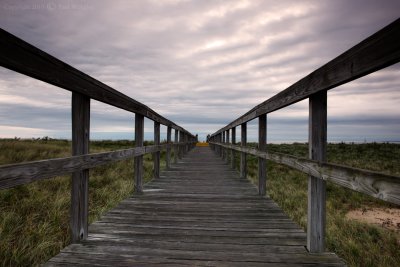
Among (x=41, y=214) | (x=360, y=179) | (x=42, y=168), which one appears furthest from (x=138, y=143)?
(x=360, y=179)

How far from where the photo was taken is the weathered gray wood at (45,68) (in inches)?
68.7

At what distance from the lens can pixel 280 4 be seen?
22.7 feet

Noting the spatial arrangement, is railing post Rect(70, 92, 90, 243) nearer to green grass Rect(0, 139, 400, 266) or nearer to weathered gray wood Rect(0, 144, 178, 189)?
weathered gray wood Rect(0, 144, 178, 189)

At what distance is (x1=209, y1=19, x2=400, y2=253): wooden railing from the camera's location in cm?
152

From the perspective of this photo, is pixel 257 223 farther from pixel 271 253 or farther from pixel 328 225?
pixel 328 225

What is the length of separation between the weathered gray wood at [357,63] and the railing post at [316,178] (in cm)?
14

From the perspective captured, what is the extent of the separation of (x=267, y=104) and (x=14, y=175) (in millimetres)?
3347

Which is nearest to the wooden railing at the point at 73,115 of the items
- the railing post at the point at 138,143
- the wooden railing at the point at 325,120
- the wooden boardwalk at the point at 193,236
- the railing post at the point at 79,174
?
the railing post at the point at 79,174

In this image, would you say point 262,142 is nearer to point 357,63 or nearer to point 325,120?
point 325,120

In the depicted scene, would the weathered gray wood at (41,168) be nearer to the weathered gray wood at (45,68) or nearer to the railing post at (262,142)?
the weathered gray wood at (45,68)

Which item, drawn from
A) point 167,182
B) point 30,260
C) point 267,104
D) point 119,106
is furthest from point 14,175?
point 167,182

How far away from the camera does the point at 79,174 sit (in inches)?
107

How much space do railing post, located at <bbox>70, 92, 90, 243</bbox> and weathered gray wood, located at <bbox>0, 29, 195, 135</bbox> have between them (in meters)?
0.13

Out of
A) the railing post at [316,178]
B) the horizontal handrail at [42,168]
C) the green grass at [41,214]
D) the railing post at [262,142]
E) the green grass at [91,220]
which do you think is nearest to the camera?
the horizontal handrail at [42,168]
